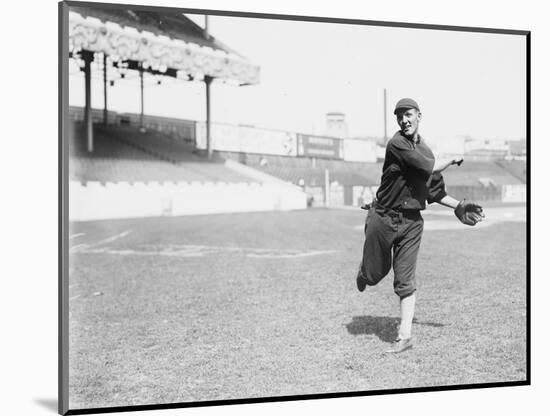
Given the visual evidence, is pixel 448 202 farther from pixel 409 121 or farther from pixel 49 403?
pixel 49 403

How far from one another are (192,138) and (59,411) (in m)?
2.56

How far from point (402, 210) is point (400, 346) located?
92cm

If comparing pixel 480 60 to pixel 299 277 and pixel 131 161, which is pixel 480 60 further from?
pixel 131 161

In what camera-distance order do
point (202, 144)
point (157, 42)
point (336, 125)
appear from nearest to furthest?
point (336, 125)
point (157, 42)
point (202, 144)

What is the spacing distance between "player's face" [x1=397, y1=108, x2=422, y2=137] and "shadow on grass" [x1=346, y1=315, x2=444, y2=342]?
1.43 metres

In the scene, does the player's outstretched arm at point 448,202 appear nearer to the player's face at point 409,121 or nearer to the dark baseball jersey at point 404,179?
the dark baseball jersey at point 404,179

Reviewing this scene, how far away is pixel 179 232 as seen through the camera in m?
10.7

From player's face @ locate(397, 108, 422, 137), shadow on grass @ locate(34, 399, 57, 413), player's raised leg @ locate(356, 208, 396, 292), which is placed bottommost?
shadow on grass @ locate(34, 399, 57, 413)

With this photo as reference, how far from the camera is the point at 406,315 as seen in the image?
5047mm

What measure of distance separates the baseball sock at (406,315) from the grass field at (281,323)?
0.20m

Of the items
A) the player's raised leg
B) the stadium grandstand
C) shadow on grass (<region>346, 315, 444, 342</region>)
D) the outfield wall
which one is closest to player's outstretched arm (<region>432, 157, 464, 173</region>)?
the player's raised leg

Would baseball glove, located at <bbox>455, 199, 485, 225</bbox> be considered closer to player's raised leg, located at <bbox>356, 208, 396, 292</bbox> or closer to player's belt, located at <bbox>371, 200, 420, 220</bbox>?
player's belt, located at <bbox>371, 200, 420, 220</bbox>

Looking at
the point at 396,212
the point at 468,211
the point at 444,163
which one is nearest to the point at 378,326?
the point at 396,212

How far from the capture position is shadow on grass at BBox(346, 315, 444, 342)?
5.49m
